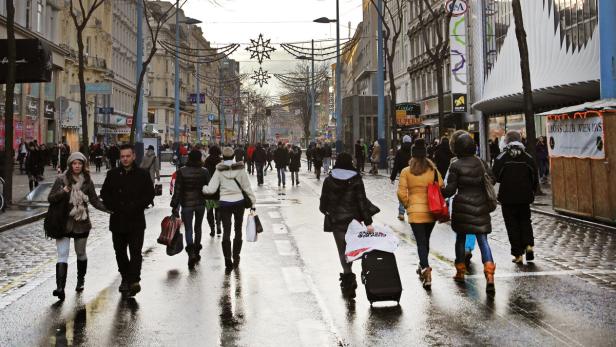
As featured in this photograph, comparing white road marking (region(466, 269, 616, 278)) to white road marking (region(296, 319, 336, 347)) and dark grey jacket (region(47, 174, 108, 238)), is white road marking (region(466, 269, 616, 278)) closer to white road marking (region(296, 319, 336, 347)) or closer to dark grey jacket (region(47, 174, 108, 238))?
white road marking (region(296, 319, 336, 347))

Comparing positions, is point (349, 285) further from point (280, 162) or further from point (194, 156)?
point (280, 162)

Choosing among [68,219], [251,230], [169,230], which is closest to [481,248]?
[251,230]

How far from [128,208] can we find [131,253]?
53cm

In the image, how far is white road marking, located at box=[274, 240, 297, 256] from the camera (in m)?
10.6

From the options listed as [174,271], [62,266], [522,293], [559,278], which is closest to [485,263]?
[522,293]

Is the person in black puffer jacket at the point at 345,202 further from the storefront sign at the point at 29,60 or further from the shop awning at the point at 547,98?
the shop awning at the point at 547,98

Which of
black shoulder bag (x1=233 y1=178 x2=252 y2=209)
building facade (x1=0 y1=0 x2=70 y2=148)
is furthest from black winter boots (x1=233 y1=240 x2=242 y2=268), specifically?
building facade (x1=0 y1=0 x2=70 y2=148)

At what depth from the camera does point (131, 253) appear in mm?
7629

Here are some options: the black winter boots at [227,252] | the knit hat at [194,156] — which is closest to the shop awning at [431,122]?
the knit hat at [194,156]

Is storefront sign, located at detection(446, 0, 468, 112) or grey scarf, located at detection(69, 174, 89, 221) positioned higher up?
storefront sign, located at detection(446, 0, 468, 112)

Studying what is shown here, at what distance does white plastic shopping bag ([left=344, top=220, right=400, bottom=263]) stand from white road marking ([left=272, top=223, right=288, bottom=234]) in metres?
5.95

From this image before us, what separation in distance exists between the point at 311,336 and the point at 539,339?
1895 millimetres

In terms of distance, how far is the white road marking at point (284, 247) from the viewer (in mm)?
10625

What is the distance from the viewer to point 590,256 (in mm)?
10023
